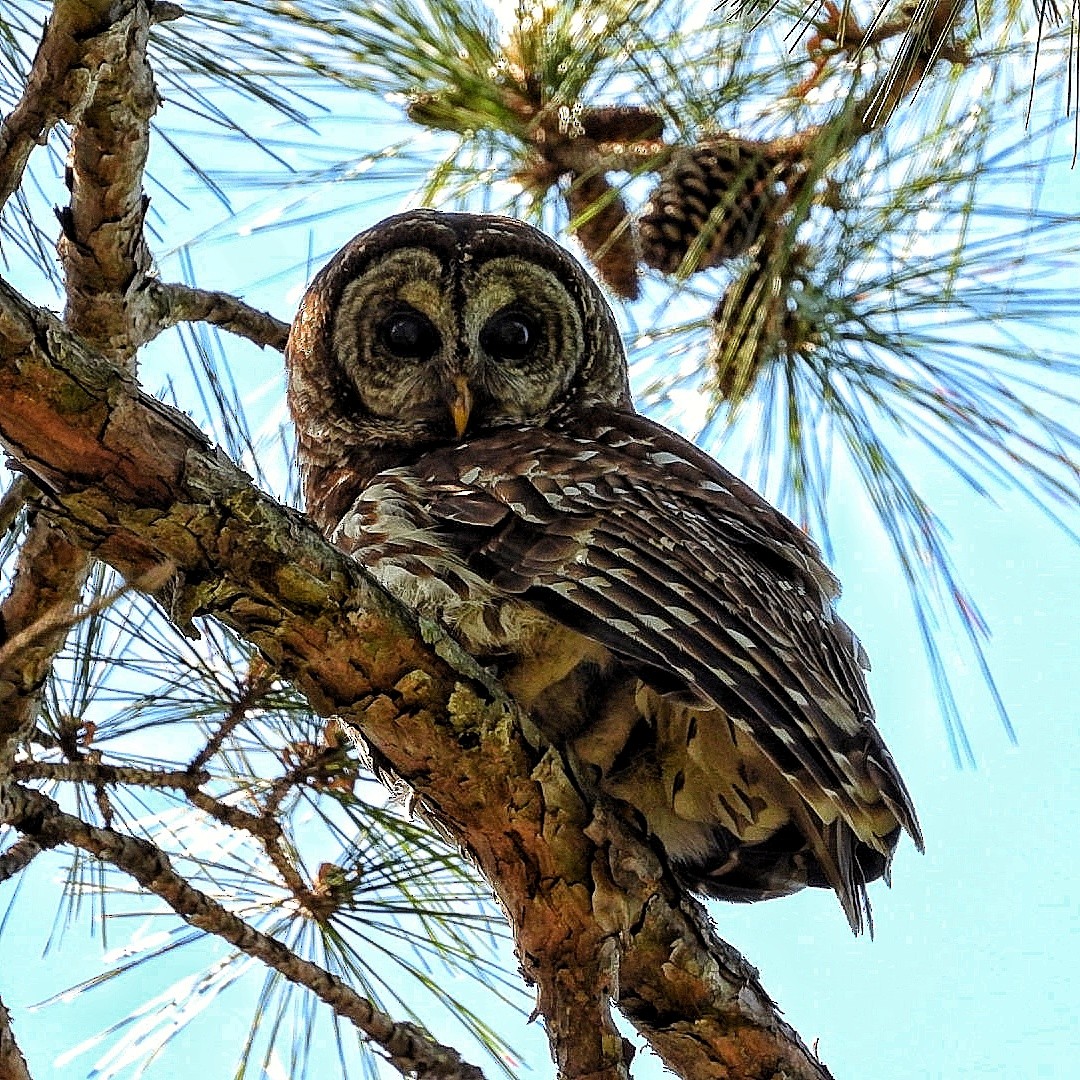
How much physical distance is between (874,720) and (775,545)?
0.86ft

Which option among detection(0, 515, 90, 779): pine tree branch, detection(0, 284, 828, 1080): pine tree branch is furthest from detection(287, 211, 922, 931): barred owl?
detection(0, 515, 90, 779): pine tree branch

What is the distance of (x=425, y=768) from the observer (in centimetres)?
148

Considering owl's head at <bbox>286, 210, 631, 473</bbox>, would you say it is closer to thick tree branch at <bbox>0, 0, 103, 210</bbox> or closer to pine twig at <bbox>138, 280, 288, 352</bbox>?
pine twig at <bbox>138, 280, 288, 352</bbox>

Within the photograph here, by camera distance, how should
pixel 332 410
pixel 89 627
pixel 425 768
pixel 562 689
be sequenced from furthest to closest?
pixel 332 410
pixel 89 627
pixel 562 689
pixel 425 768

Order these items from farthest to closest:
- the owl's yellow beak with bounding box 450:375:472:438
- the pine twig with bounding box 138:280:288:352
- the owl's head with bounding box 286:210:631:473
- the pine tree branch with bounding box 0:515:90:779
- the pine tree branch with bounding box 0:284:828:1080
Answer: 1. the owl's head with bounding box 286:210:631:473
2. the owl's yellow beak with bounding box 450:375:472:438
3. the pine twig with bounding box 138:280:288:352
4. the pine tree branch with bounding box 0:515:90:779
5. the pine tree branch with bounding box 0:284:828:1080

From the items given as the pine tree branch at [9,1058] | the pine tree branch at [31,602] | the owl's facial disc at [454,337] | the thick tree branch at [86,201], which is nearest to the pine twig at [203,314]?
the thick tree branch at [86,201]

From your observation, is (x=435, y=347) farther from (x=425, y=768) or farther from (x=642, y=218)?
(x=425, y=768)

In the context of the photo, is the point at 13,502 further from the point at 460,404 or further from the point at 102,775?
the point at 460,404

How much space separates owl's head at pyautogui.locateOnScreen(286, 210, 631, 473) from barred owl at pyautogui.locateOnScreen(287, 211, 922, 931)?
13 millimetres

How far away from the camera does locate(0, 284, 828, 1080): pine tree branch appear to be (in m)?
1.24

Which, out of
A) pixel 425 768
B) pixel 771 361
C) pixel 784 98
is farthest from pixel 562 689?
pixel 784 98

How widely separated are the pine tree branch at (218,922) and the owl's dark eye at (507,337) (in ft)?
3.24

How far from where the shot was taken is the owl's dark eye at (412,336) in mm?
2393

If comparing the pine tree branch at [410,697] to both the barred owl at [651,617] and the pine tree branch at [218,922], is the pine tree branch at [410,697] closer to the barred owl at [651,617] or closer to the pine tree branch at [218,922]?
the barred owl at [651,617]
